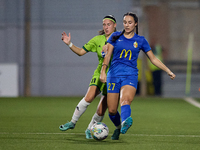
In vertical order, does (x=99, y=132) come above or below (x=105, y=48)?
below

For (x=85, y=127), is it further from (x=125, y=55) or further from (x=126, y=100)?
(x=125, y=55)

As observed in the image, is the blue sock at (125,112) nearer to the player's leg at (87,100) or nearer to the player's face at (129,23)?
the player's leg at (87,100)

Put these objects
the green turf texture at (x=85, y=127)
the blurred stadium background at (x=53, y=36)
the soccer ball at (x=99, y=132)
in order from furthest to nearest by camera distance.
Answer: the blurred stadium background at (x=53, y=36)
the soccer ball at (x=99, y=132)
the green turf texture at (x=85, y=127)

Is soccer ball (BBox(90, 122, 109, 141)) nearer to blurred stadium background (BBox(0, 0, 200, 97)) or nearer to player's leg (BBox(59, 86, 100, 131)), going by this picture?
player's leg (BBox(59, 86, 100, 131))

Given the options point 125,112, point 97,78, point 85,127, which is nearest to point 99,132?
point 125,112

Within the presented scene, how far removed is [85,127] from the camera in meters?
8.62

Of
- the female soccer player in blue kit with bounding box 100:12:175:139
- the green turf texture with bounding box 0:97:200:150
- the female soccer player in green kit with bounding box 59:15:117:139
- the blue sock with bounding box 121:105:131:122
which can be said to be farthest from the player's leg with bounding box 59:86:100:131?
the blue sock with bounding box 121:105:131:122

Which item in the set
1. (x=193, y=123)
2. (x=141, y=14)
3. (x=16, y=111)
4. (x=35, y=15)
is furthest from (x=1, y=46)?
Result: (x=193, y=123)

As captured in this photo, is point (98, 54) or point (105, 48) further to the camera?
point (98, 54)

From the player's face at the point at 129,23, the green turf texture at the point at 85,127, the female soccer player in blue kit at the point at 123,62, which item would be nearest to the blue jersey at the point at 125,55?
the female soccer player in blue kit at the point at 123,62

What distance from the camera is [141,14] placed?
1728cm

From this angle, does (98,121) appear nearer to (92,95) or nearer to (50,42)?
(92,95)

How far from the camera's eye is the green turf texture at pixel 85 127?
6391 mm

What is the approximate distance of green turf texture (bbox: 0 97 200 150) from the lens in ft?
21.0
